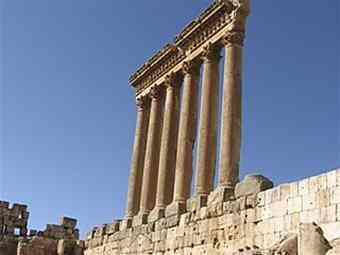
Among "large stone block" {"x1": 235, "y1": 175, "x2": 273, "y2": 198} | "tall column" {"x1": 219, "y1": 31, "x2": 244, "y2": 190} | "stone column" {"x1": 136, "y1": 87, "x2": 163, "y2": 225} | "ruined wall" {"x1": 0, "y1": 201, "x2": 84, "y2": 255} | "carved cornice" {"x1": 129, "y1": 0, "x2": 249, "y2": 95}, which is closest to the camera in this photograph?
"large stone block" {"x1": 235, "y1": 175, "x2": 273, "y2": 198}

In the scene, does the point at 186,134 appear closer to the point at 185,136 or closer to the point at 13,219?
the point at 185,136

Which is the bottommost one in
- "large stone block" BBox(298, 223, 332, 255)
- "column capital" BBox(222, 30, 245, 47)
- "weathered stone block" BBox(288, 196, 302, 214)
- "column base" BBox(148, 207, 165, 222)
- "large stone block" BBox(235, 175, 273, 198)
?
"large stone block" BBox(298, 223, 332, 255)

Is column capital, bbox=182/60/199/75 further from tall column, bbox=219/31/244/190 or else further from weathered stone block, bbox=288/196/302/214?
weathered stone block, bbox=288/196/302/214

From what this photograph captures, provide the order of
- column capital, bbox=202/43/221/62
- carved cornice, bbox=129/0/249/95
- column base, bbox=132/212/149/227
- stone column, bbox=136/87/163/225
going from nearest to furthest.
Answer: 1. carved cornice, bbox=129/0/249/95
2. column capital, bbox=202/43/221/62
3. column base, bbox=132/212/149/227
4. stone column, bbox=136/87/163/225

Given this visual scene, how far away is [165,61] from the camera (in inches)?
969

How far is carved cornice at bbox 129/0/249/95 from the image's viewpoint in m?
20.1

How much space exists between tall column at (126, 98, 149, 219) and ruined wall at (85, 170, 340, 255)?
126 inches

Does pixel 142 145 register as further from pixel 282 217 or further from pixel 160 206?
pixel 282 217

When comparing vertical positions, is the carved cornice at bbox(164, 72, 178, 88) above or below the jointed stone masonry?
above

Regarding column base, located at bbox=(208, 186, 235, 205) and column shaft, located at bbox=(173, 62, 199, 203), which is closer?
column base, located at bbox=(208, 186, 235, 205)

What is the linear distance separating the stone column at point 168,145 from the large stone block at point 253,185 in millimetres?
6314

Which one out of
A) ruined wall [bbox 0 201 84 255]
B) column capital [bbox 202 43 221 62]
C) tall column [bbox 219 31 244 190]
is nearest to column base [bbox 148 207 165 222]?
tall column [bbox 219 31 244 190]

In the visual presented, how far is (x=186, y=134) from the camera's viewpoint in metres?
21.8

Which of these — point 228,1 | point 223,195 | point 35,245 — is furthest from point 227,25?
point 35,245
